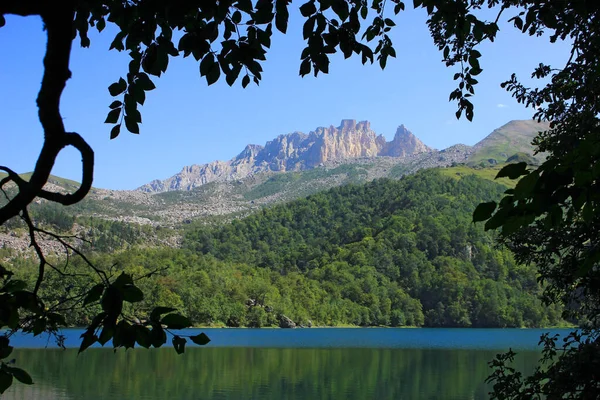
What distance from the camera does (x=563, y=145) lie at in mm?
8516

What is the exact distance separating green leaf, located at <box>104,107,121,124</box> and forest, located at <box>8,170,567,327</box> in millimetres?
89801

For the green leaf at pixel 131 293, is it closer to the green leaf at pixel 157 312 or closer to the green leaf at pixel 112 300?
the green leaf at pixel 112 300

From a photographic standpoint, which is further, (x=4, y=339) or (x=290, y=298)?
(x=290, y=298)

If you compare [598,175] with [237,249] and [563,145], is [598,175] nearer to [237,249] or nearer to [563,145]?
[563,145]

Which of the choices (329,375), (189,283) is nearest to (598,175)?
(329,375)

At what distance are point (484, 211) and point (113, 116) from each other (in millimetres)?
1851

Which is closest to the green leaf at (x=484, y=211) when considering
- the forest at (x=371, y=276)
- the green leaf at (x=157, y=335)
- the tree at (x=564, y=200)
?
the tree at (x=564, y=200)

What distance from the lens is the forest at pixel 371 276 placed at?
110375mm

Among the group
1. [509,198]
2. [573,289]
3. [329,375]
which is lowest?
[329,375]

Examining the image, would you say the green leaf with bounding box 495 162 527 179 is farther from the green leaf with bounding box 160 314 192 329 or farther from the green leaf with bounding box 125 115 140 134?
the green leaf with bounding box 125 115 140 134

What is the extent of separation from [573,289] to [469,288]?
117 meters

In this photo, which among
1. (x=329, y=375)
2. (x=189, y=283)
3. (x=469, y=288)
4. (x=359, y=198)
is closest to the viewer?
(x=329, y=375)

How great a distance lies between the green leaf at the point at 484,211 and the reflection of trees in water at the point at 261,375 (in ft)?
101

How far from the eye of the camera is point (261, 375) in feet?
130
